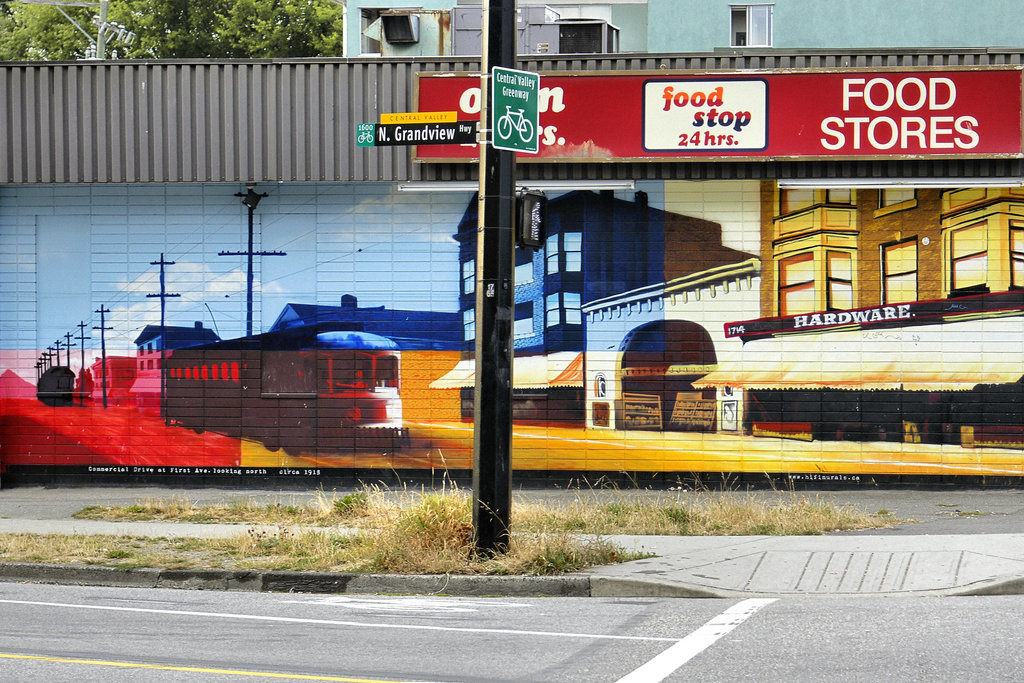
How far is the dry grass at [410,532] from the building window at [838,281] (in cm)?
289

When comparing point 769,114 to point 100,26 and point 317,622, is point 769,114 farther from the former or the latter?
point 100,26

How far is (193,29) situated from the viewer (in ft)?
177

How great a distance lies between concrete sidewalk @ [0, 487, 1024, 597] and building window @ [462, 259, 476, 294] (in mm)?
4951

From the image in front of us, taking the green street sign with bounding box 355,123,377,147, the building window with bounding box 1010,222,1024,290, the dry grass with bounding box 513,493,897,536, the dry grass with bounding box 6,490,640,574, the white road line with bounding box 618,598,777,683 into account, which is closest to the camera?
the white road line with bounding box 618,598,777,683

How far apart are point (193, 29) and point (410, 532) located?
4785cm

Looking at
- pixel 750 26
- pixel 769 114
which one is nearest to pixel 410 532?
pixel 769 114

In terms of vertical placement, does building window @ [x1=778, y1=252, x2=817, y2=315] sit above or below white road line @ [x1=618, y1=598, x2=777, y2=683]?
above

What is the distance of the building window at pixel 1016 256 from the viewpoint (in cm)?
1550

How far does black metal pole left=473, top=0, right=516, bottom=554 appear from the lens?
419 inches

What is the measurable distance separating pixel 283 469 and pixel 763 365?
21.7ft

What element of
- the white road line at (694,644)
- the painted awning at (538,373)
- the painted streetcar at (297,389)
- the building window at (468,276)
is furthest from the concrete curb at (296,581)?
the building window at (468,276)

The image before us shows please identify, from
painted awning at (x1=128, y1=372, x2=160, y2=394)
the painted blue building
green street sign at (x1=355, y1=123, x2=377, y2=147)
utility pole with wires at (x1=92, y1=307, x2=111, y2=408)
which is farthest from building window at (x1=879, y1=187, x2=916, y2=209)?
utility pole with wires at (x1=92, y1=307, x2=111, y2=408)

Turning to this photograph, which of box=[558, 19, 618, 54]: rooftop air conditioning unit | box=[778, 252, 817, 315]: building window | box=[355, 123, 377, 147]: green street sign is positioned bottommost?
box=[778, 252, 817, 315]: building window

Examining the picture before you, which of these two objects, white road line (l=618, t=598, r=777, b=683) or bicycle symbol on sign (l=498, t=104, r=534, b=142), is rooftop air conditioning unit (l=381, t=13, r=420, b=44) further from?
white road line (l=618, t=598, r=777, b=683)
